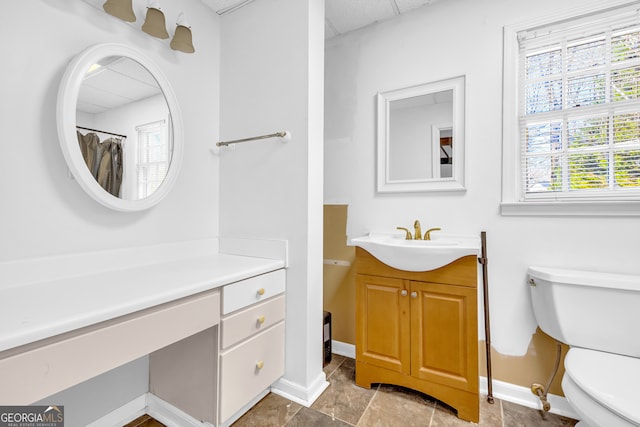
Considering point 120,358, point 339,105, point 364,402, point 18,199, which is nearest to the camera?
point 120,358

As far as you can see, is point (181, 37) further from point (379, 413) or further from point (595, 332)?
point (595, 332)

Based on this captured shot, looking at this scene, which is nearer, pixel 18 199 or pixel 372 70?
pixel 18 199

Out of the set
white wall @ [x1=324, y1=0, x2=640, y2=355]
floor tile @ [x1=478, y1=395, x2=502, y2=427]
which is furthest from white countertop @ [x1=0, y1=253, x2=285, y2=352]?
floor tile @ [x1=478, y1=395, x2=502, y2=427]

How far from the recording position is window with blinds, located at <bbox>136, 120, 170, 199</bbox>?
1499 millimetres

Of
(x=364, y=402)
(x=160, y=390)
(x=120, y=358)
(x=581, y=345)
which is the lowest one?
(x=364, y=402)

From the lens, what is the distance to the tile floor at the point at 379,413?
1.42 m

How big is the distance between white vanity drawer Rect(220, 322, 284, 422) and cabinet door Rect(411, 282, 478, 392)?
75 centimetres

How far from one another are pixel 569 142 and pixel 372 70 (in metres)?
1.28

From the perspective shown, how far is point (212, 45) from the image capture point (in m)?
1.89

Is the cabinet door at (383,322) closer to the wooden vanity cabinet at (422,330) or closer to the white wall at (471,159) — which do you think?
the wooden vanity cabinet at (422,330)

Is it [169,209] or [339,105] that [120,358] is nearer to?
[169,209]

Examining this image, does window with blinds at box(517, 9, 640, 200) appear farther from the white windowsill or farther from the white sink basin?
the white sink basin

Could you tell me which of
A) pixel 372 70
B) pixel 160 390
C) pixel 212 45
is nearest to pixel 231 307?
pixel 160 390

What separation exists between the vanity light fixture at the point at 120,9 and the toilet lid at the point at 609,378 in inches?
96.8
